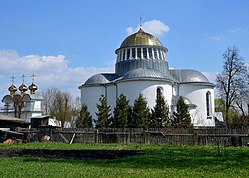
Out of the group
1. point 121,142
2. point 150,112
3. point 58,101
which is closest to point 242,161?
point 121,142

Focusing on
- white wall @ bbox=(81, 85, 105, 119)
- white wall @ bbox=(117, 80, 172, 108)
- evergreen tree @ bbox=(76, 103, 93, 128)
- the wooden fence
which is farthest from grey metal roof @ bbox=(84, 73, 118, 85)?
the wooden fence

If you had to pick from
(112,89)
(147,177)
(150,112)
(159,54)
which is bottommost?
(147,177)

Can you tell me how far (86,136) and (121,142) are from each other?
10.5 feet

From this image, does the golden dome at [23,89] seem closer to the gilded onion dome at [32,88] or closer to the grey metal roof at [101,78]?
the gilded onion dome at [32,88]

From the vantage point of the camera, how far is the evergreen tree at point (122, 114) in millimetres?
38469

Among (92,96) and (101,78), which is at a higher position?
(101,78)

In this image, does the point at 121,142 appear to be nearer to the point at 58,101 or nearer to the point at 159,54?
the point at 159,54

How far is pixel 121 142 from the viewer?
30391mm

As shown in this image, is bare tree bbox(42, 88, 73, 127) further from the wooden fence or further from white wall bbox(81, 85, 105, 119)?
the wooden fence

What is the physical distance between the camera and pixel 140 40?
157 ft

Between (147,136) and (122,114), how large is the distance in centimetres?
919

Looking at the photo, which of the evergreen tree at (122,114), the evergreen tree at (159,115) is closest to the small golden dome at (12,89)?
the evergreen tree at (122,114)

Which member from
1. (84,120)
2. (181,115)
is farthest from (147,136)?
(84,120)

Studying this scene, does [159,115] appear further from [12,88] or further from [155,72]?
[12,88]
